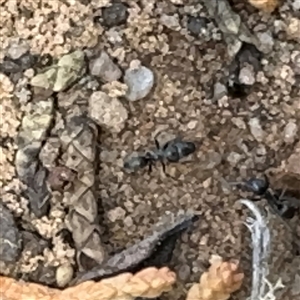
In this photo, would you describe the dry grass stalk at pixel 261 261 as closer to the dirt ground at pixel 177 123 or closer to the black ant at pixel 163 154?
the dirt ground at pixel 177 123

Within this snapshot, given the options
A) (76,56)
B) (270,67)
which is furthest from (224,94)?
(76,56)

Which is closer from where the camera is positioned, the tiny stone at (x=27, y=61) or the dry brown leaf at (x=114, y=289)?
the dry brown leaf at (x=114, y=289)

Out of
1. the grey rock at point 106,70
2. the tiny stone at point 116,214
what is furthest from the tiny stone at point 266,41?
the tiny stone at point 116,214

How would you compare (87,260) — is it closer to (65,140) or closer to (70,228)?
(70,228)

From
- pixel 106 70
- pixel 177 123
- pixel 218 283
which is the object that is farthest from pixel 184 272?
pixel 106 70

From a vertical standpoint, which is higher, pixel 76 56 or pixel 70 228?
pixel 76 56

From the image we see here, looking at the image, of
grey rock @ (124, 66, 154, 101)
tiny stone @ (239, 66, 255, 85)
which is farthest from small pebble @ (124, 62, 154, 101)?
tiny stone @ (239, 66, 255, 85)

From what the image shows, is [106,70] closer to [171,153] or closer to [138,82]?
[138,82]
